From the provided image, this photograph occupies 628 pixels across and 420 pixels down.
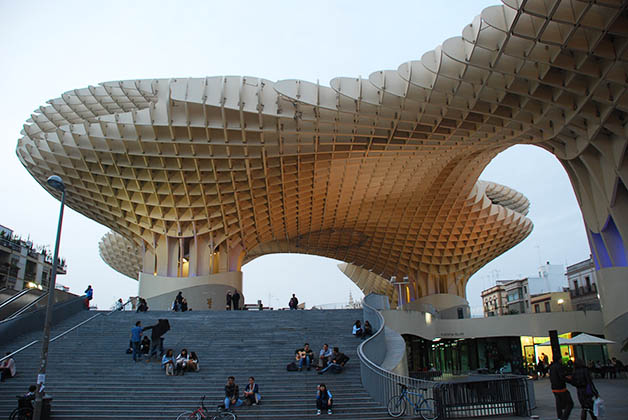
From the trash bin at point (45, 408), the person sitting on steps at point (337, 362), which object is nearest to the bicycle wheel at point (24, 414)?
the trash bin at point (45, 408)

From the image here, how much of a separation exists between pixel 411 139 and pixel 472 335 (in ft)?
76.3

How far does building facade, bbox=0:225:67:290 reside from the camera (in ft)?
171

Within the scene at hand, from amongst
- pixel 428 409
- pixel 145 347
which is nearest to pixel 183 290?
pixel 145 347

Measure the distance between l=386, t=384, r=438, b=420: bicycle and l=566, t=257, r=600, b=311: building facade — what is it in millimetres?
50544

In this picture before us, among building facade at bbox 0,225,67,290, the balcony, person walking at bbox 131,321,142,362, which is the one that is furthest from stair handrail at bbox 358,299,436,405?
the balcony

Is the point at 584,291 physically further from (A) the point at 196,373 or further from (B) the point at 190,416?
(B) the point at 190,416

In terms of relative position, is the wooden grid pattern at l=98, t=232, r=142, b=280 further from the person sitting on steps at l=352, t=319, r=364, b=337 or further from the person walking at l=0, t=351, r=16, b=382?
the person sitting on steps at l=352, t=319, r=364, b=337

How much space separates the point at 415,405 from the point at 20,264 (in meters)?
55.0

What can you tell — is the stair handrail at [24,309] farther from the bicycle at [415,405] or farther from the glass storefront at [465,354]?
the glass storefront at [465,354]

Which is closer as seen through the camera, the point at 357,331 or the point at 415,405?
the point at 415,405

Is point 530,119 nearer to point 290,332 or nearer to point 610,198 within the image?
point 610,198

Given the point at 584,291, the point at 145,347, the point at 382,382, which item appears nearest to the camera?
the point at 382,382

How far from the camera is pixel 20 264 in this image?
55.8 m

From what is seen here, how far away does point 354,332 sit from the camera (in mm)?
21188
